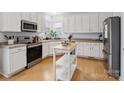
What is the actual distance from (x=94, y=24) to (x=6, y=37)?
3726mm

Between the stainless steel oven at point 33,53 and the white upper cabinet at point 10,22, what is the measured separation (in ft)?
2.40

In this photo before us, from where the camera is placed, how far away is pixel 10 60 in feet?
9.80

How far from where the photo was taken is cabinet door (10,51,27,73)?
9.98ft

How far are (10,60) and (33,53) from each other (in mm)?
1180

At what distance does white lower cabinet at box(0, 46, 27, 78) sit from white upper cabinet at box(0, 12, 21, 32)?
0.66 meters

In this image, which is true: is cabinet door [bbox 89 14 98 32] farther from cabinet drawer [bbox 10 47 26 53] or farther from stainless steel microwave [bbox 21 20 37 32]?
cabinet drawer [bbox 10 47 26 53]

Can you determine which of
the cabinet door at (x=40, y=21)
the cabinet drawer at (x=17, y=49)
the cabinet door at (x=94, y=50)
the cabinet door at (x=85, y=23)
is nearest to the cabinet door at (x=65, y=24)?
the cabinet door at (x=85, y=23)

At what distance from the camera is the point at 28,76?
3.15 metres

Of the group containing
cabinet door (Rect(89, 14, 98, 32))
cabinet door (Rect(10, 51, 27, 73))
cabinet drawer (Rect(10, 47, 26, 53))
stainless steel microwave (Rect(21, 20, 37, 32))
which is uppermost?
cabinet door (Rect(89, 14, 98, 32))

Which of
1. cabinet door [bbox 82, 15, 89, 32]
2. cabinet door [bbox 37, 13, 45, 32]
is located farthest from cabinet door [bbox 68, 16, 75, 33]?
cabinet door [bbox 37, 13, 45, 32]

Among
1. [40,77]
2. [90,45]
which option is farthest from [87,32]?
[40,77]

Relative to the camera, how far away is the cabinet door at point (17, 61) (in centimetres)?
304

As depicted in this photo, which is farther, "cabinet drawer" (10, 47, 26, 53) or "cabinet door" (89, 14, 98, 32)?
"cabinet door" (89, 14, 98, 32)

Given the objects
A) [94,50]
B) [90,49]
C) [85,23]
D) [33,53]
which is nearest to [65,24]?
[85,23]
